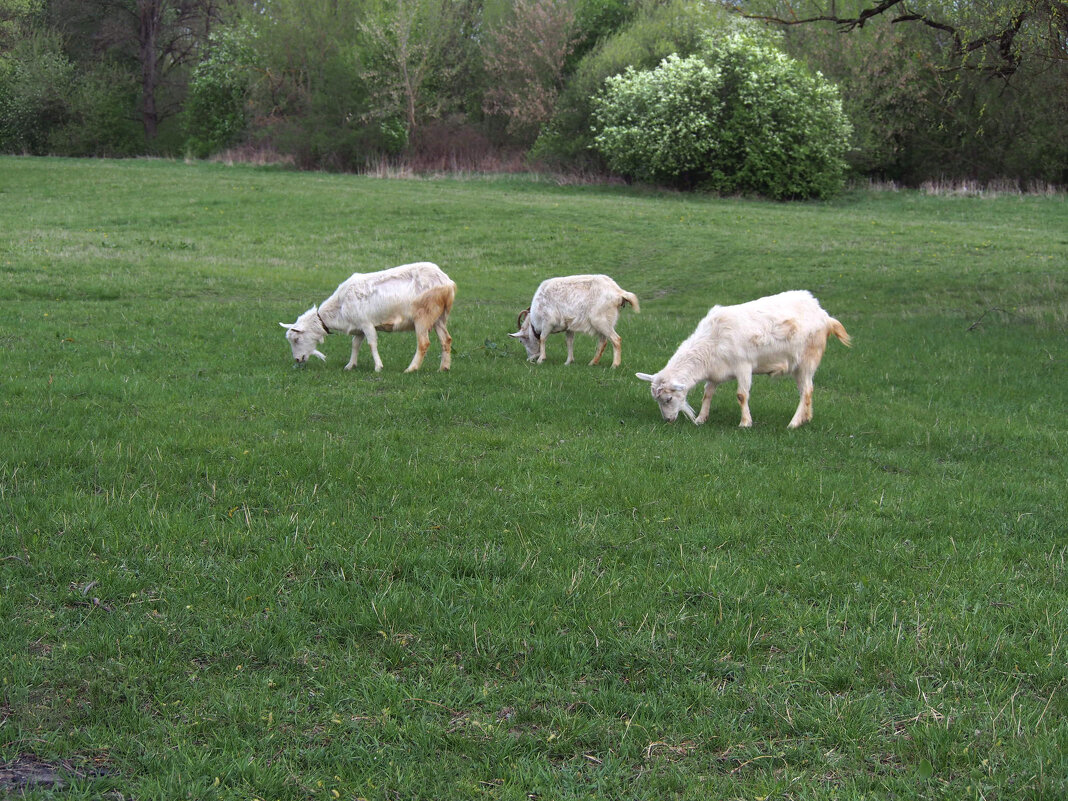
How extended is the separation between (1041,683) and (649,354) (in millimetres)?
9897

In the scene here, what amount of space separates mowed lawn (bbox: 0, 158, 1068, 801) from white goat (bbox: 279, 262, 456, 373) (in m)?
0.43

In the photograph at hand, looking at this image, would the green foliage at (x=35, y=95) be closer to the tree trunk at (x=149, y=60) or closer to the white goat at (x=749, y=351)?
the tree trunk at (x=149, y=60)

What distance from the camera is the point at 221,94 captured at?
189 ft

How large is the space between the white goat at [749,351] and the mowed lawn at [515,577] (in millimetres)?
392

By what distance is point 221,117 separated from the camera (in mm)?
58031

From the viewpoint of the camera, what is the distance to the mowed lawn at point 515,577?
4.09 metres

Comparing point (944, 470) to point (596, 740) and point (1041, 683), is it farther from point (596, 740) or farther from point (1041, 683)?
point (596, 740)

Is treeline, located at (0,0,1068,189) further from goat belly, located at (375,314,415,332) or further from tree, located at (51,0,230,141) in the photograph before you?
goat belly, located at (375,314,415,332)

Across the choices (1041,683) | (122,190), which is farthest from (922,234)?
(122,190)

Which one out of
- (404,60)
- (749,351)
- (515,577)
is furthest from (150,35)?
(515,577)

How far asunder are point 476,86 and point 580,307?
46716 mm

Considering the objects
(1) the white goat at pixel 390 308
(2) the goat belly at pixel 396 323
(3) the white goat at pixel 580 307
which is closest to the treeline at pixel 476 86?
(3) the white goat at pixel 580 307

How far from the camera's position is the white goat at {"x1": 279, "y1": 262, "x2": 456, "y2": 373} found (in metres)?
12.4

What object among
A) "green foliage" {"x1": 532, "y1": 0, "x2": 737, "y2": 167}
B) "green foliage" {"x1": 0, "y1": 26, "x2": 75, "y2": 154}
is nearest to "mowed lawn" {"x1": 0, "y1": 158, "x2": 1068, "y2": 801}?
"green foliage" {"x1": 532, "y1": 0, "x2": 737, "y2": 167}
